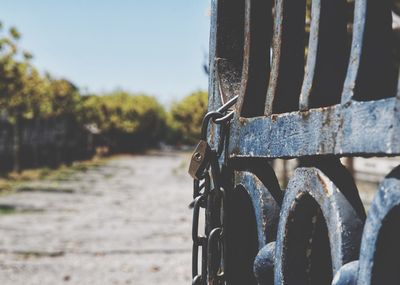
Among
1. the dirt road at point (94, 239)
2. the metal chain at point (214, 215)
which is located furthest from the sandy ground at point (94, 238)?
the metal chain at point (214, 215)

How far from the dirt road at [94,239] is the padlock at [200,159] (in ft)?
19.1

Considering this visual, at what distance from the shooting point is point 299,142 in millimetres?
1061

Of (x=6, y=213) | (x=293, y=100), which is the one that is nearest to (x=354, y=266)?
(x=293, y=100)

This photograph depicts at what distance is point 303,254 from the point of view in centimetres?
115

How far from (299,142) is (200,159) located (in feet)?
1.43

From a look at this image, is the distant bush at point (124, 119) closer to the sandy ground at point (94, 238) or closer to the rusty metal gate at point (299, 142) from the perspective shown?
the sandy ground at point (94, 238)

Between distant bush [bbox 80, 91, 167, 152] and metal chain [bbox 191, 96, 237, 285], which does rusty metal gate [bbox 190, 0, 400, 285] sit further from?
distant bush [bbox 80, 91, 167, 152]

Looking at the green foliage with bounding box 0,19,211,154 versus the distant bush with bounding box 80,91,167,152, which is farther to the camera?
the distant bush with bounding box 80,91,167,152

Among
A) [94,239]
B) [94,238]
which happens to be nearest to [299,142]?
[94,239]

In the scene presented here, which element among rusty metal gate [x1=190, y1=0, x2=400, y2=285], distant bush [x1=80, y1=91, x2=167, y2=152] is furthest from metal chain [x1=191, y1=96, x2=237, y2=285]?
distant bush [x1=80, y1=91, x2=167, y2=152]

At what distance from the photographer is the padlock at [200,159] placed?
1.45 meters

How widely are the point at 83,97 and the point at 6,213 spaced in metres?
26.1

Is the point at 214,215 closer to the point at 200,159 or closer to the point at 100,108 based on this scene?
the point at 200,159

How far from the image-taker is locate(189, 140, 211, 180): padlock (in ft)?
4.77
